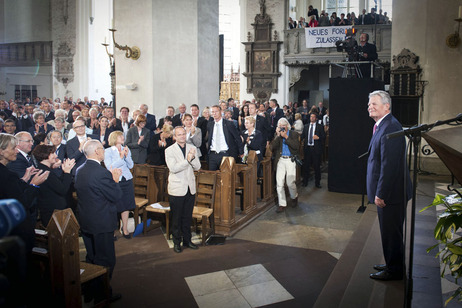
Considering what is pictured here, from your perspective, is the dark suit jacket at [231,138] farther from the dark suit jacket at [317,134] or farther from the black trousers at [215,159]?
the dark suit jacket at [317,134]

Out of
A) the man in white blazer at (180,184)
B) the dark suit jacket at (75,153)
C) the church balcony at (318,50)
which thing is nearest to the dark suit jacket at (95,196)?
the man in white blazer at (180,184)

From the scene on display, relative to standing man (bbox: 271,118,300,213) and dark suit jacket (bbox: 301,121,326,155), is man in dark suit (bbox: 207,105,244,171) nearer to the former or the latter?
standing man (bbox: 271,118,300,213)

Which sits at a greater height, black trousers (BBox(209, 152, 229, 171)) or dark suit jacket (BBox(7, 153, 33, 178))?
dark suit jacket (BBox(7, 153, 33, 178))

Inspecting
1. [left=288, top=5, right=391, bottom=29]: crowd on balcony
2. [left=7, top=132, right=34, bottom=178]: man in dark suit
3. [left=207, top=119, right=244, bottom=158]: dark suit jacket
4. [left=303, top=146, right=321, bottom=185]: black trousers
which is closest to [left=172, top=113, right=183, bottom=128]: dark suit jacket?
[left=207, top=119, right=244, bottom=158]: dark suit jacket

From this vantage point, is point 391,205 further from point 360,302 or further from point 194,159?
point 194,159

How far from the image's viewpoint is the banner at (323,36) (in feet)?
53.0

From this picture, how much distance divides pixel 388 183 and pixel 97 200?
2.66m

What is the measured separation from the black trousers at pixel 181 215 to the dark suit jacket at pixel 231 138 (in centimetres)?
206

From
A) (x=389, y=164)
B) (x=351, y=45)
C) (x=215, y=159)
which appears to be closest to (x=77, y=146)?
(x=215, y=159)

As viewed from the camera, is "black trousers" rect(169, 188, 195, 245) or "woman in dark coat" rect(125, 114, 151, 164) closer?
"black trousers" rect(169, 188, 195, 245)

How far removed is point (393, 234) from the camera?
385cm

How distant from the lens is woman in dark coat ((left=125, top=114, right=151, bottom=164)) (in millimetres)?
7418

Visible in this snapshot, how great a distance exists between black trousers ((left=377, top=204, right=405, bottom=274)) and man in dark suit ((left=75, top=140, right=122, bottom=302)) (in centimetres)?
250

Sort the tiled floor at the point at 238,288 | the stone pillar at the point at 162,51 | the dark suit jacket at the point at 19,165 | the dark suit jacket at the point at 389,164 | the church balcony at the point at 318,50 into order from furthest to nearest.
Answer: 1. the church balcony at the point at 318,50
2. the stone pillar at the point at 162,51
3. the dark suit jacket at the point at 19,165
4. the tiled floor at the point at 238,288
5. the dark suit jacket at the point at 389,164
